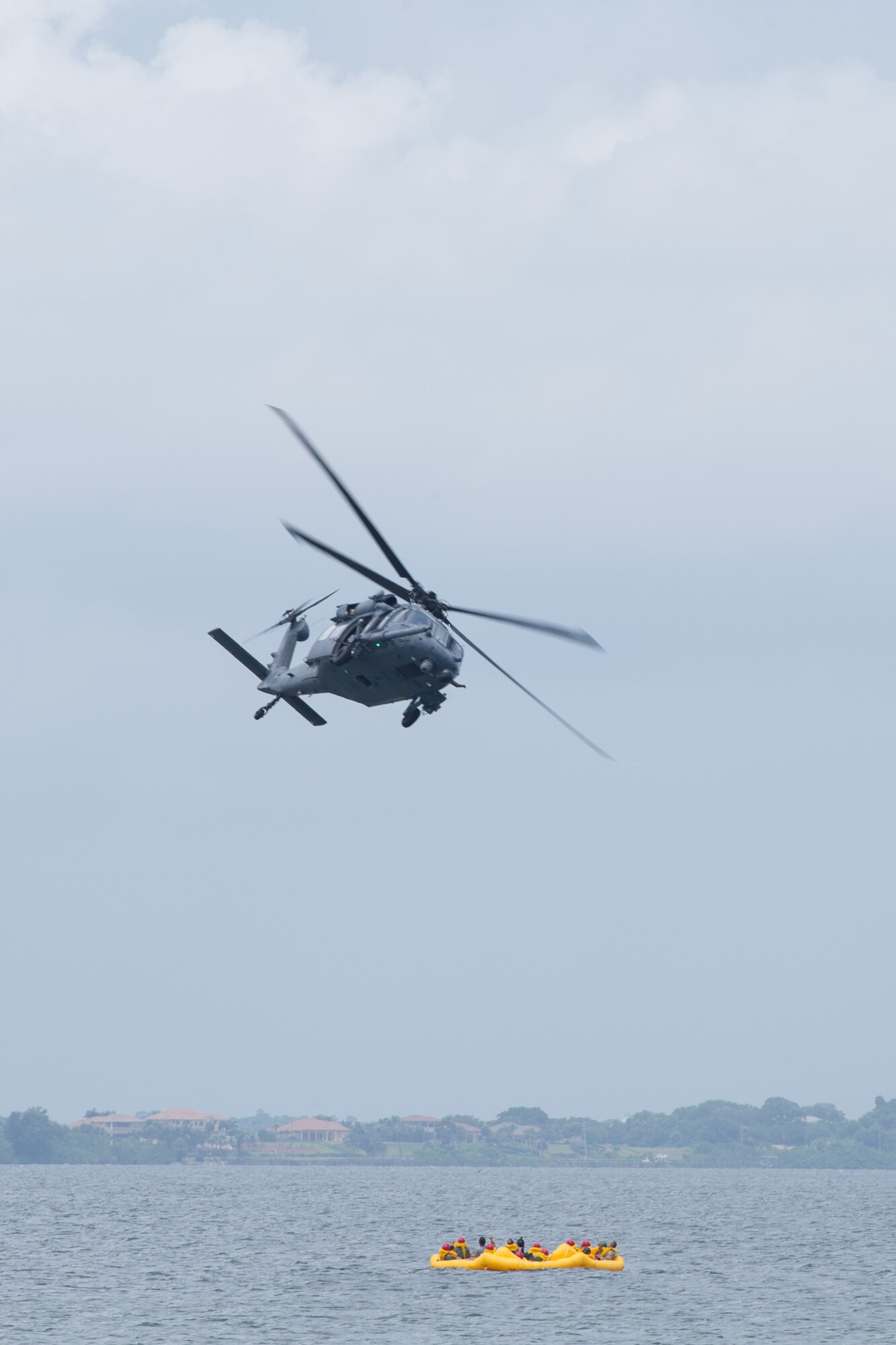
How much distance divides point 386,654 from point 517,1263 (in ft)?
202

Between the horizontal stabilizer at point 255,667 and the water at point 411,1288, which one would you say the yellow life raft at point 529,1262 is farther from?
the horizontal stabilizer at point 255,667

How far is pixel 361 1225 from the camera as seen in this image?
534 feet

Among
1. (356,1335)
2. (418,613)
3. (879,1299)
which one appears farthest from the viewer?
(879,1299)

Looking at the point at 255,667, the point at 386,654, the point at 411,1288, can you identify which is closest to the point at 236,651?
the point at 255,667

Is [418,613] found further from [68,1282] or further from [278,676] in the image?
[68,1282]

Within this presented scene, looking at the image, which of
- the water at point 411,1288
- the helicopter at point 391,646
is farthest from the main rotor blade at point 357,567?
the water at point 411,1288

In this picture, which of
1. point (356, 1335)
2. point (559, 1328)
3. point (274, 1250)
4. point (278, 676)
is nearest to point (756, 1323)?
point (559, 1328)

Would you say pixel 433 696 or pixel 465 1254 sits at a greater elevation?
pixel 433 696

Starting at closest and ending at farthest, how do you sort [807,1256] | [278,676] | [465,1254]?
[278,676]
[465,1254]
[807,1256]

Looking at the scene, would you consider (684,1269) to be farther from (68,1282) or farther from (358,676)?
(358,676)

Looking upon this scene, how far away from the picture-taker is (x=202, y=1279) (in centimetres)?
10519

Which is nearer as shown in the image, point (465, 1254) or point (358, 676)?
point (358, 676)

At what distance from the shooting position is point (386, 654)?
54.9 metres

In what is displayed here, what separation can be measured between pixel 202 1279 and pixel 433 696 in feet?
210
